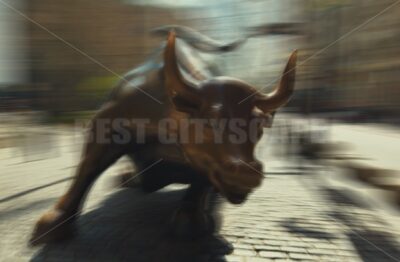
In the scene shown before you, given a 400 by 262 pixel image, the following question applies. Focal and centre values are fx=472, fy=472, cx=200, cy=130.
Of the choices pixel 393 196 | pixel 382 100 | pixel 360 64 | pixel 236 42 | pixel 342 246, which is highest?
pixel 236 42

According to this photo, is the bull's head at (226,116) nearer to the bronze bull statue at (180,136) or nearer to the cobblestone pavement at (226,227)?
the bronze bull statue at (180,136)

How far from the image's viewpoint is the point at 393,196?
11.4ft

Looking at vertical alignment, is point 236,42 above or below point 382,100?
above

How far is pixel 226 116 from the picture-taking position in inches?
115

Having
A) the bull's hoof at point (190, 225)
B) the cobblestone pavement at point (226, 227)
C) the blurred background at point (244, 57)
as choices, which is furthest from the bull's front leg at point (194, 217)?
the blurred background at point (244, 57)

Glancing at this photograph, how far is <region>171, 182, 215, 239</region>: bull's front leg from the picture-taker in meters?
3.65

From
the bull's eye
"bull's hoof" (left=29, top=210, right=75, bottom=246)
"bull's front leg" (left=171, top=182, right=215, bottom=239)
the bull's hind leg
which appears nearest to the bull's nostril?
the bull's eye

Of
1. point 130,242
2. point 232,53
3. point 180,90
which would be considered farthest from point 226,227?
point 232,53

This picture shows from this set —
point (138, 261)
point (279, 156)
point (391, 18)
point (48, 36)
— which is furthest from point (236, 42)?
point (279, 156)

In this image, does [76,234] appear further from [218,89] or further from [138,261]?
[218,89]

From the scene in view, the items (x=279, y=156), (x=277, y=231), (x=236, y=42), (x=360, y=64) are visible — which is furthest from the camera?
(x=279, y=156)

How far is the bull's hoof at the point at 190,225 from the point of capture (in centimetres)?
363

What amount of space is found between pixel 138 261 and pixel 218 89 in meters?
1.25

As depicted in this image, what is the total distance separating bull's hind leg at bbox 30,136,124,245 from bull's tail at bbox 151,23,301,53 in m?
1.30
